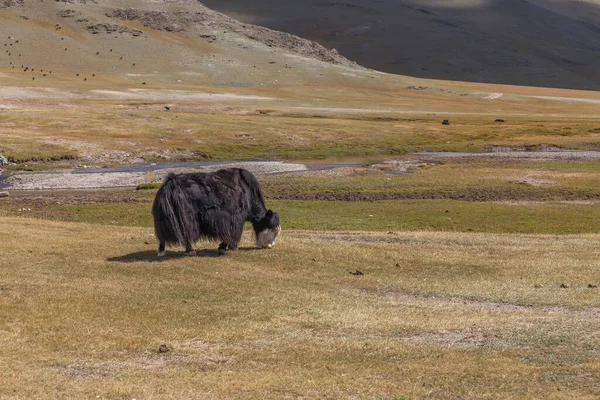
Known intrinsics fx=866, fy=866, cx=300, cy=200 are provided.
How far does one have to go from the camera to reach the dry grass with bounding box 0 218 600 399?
12.3 metres

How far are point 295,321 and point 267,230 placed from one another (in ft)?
26.8

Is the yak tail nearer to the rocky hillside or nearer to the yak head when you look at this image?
the yak head

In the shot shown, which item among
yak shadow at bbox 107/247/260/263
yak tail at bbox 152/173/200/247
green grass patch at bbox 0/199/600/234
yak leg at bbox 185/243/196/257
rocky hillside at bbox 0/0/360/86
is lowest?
green grass patch at bbox 0/199/600/234

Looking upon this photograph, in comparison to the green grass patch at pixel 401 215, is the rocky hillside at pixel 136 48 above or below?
above

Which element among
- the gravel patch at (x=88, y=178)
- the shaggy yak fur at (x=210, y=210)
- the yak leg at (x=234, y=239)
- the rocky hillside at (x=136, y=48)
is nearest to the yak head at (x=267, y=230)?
the shaggy yak fur at (x=210, y=210)

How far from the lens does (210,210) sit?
74.7 feet

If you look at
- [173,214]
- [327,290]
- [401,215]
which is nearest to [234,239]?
[173,214]

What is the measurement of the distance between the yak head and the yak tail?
2.78 m

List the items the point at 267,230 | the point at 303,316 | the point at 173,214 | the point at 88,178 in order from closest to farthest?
the point at 303,316 < the point at 173,214 < the point at 267,230 < the point at 88,178

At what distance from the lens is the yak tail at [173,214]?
2206cm

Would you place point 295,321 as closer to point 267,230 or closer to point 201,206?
point 201,206

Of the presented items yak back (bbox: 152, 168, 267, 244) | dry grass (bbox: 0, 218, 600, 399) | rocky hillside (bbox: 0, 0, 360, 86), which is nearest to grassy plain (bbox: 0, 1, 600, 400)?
dry grass (bbox: 0, 218, 600, 399)

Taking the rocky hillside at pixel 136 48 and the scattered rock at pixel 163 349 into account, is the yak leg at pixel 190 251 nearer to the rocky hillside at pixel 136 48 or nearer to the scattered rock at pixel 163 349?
the scattered rock at pixel 163 349

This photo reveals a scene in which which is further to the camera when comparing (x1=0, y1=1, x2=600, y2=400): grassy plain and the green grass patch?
the green grass patch
